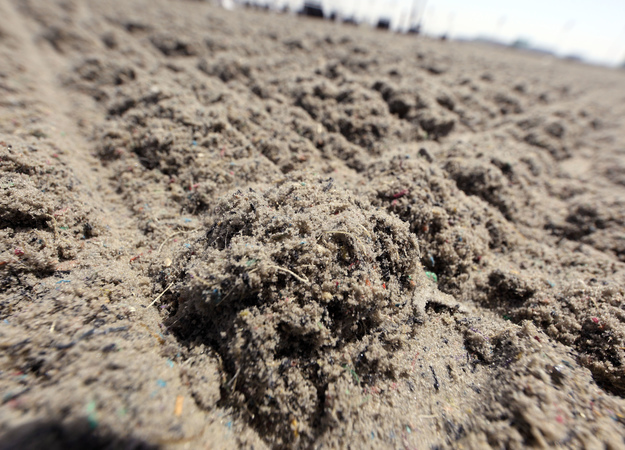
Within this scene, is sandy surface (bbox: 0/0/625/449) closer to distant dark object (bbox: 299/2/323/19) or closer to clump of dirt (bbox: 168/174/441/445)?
clump of dirt (bbox: 168/174/441/445)

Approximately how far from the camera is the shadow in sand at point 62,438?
1.00 metres

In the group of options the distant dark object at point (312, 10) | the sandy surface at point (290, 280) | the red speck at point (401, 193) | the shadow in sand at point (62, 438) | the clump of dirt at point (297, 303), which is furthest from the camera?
the distant dark object at point (312, 10)

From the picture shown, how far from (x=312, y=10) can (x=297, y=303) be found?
13865 mm

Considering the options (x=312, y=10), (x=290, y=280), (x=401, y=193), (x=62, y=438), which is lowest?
(x=62, y=438)

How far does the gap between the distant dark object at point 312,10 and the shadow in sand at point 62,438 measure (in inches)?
567

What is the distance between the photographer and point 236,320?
57.4 inches

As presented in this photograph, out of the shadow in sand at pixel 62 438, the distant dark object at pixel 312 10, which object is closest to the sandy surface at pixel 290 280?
the shadow in sand at pixel 62 438

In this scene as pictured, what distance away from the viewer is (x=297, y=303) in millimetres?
1506

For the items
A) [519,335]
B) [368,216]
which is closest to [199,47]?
[368,216]

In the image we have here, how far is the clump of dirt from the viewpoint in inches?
55.1

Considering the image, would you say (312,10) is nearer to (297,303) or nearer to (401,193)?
(401,193)

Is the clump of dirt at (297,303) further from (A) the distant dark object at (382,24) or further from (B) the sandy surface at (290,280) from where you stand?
(A) the distant dark object at (382,24)

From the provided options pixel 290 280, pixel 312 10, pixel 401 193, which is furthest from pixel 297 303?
pixel 312 10

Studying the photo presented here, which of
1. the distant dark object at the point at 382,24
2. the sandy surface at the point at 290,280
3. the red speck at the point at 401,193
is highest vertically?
the distant dark object at the point at 382,24
